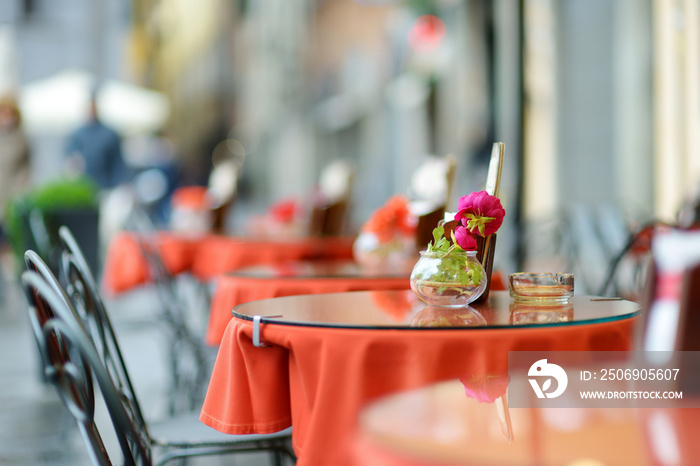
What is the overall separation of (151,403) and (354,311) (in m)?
2.36

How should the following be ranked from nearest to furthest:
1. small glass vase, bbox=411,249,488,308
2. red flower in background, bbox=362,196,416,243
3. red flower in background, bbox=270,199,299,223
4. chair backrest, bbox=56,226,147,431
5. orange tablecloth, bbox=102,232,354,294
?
small glass vase, bbox=411,249,488,308 < chair backrest, bbox=56,226,147,431 < red flower in background, bbox=362,196,416,243 < orange tablecloth, bbox=102,232,354,294 < red flower in background, bbox=270,199,299,223

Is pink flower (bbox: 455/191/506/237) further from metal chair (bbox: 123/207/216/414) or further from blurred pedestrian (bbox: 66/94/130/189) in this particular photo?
blurred pedestrian (bbox: 66/94/130/189)

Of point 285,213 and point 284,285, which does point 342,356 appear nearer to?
point 284,285

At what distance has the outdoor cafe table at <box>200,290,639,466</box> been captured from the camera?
1.23 meters

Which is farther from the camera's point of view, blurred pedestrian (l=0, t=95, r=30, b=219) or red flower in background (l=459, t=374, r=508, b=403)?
blurred pedestrian (l=0, t=95, r=30, b=219)

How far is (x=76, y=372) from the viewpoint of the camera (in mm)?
1127

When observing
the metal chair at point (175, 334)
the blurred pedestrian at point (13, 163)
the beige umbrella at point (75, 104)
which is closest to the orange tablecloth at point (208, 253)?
the metal chair at point (175, 334)

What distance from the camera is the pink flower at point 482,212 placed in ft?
4.92

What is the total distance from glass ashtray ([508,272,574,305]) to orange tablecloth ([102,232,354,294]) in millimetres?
2068

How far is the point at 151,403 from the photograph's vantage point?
11.5 ft

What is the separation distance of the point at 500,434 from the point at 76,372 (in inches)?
24.7

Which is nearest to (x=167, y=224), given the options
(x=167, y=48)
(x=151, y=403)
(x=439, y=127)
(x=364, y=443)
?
(x=439, y=127)

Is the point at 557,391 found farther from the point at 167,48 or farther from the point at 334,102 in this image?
the point at 167,48

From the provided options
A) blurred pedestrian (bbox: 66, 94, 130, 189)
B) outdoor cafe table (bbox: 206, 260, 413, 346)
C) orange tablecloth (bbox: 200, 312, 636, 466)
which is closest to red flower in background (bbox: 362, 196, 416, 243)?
outdoor cafe table (bbox: 206, 260, 413, 346)
